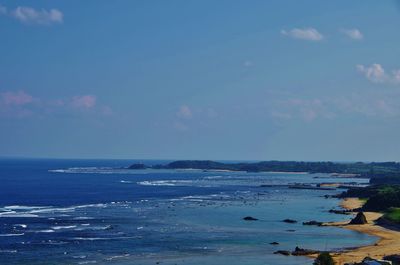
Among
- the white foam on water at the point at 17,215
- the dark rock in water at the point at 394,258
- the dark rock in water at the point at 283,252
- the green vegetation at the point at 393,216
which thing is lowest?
the dark rock in water at the point at 283,252

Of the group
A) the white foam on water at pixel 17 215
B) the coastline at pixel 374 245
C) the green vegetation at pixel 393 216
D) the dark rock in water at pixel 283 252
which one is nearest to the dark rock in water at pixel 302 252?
the dark rock in water at pixel 283 252

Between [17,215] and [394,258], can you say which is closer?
[394,258]

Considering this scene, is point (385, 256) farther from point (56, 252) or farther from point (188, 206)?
point (188, 206)

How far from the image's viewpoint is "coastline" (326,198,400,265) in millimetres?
61312

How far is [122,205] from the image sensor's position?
118250 millimetres

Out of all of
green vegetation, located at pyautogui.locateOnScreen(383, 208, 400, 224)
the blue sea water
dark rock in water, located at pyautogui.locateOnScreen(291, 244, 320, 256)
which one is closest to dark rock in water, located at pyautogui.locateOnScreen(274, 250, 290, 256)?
dark rock in water, located at pyautogui.locateOnScreen(291, 244, 320, 256)

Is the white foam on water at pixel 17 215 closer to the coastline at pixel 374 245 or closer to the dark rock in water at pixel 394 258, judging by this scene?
the coastline at pixel 374 245

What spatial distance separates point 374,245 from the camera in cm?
6988

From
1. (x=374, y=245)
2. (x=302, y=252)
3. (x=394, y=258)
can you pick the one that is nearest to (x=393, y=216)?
(x=374, y=245)

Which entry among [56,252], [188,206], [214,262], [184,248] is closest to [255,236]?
[184,248]

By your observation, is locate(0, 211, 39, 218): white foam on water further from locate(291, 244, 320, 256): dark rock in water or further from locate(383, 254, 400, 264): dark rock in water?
locate(383, 254, 400, 264): dark rock in water

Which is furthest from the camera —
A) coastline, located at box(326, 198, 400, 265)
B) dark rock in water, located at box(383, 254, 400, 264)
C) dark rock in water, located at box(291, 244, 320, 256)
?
dark rock in water, located at box(291, 244, 320, 256)

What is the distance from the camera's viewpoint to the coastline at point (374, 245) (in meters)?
61.3

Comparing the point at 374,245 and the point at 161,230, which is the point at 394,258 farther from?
the point at 161,230
